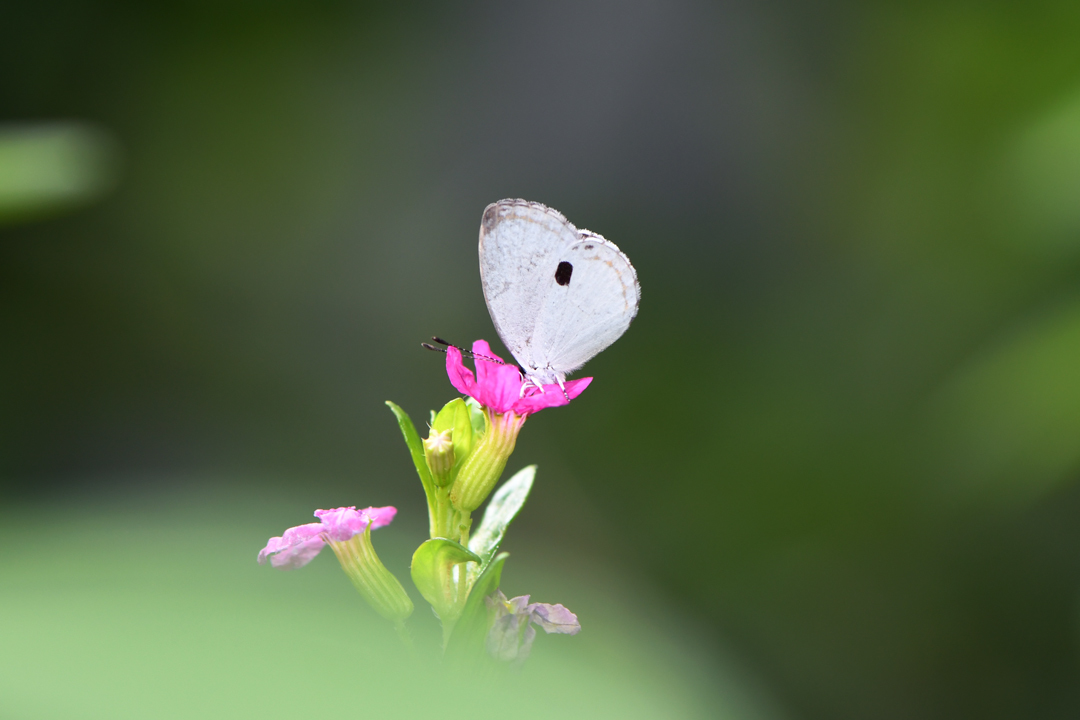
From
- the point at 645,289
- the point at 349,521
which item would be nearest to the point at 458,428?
the point at 349,521

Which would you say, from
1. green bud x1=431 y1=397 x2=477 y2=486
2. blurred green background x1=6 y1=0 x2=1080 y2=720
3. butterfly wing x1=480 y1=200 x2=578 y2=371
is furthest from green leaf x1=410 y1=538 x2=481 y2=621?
blurred green background x1=6 y1=0 x2=1080 y2=720

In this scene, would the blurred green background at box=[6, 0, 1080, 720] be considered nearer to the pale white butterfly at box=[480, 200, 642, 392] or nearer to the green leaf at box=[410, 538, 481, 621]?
the pale white butterfly at box=[480, 200, 642, 392]

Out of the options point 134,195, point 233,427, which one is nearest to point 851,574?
point 233,427

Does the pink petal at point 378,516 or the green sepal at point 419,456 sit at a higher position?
the green sepal at point 419,456

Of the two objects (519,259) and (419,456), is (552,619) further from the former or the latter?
(519,259)

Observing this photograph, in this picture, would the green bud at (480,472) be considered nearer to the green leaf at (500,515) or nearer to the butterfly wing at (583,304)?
the green leaf at (500,515)

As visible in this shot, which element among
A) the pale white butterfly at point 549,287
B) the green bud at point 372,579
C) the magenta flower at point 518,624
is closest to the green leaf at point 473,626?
the magenta flower at point 518,624
